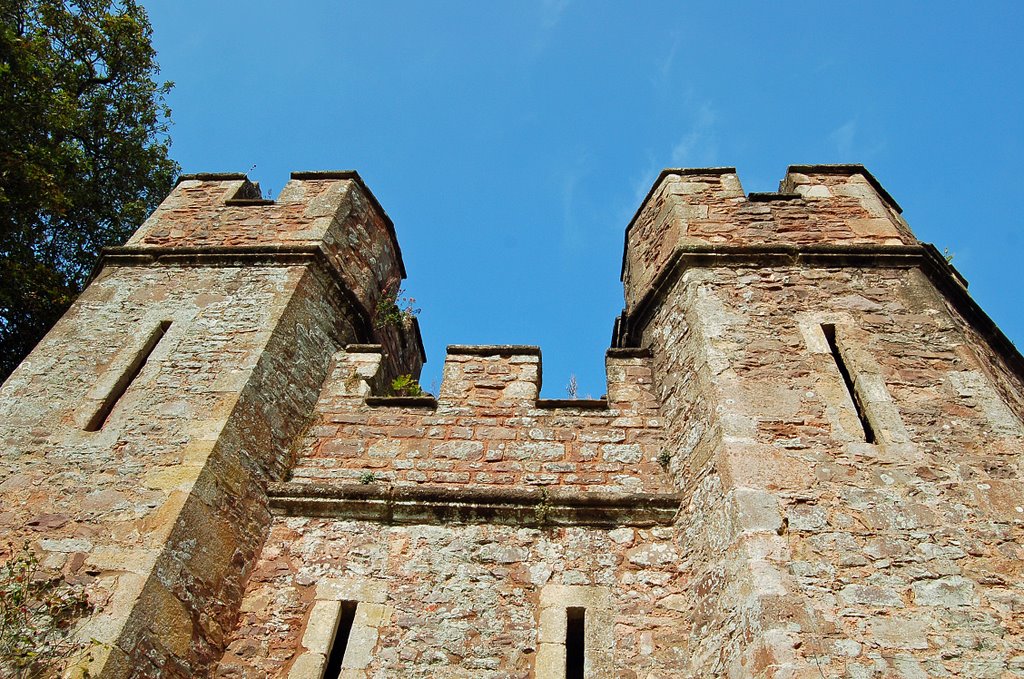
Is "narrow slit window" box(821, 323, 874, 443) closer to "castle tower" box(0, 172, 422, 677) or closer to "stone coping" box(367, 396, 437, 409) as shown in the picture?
"stone coping" box(367, 396, 437, 409)

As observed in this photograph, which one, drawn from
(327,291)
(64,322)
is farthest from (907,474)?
(64,322)

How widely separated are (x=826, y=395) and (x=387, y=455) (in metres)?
3.08

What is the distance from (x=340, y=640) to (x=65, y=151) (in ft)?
27.2

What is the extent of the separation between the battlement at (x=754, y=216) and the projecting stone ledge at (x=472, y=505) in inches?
84.6

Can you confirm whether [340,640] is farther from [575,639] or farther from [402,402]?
[402,402]

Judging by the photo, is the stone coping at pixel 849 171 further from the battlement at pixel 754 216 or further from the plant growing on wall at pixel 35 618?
the plant growing on wall at pixel 35 618

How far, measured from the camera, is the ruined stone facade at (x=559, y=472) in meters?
3.87

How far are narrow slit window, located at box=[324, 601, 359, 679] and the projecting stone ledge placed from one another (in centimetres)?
64

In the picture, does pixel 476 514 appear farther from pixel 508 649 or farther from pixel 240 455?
pixel 240 455

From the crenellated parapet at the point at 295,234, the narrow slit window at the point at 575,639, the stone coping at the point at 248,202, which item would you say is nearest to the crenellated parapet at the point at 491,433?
the narrow slit window at the point at 575,639

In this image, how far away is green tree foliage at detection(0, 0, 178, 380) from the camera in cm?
864

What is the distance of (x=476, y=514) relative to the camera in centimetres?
502

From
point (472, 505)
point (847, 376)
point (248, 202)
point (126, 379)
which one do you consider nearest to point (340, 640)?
point (472, 505)

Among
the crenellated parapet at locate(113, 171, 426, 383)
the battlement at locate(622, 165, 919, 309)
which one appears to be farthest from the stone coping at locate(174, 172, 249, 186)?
the battlement at locate(622, 165, 919, 309)
